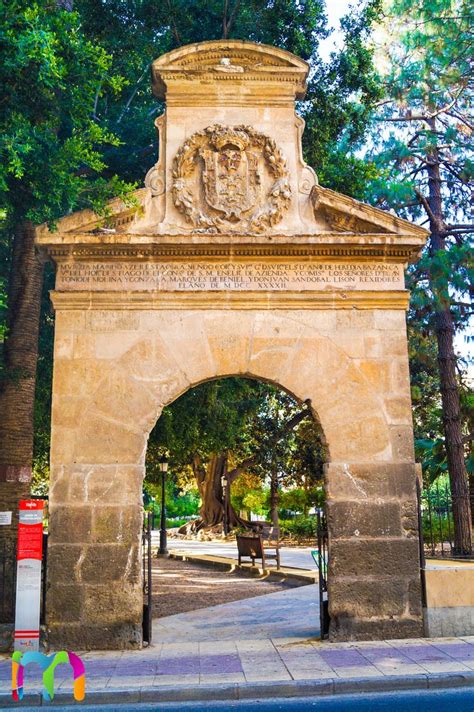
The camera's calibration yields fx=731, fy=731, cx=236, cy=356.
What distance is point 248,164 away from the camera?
1014 centimetres

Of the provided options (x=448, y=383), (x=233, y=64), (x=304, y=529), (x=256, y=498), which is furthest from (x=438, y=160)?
(x=256, y=498)

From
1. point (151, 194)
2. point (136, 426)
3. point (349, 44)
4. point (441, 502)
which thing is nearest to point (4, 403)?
point (136, 426)

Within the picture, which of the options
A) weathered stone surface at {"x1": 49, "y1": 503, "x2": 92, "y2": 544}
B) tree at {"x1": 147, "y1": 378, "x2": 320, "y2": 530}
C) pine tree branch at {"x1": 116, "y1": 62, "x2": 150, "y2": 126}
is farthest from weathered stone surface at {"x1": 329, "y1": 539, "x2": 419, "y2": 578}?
pine tree branch at {"x1": 116, "y1": 62, "x2": 150, "y2": 126}

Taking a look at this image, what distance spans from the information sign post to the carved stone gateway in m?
0.29

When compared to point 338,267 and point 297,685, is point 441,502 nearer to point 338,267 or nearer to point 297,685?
point 338,267

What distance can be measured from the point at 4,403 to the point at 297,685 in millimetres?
6032

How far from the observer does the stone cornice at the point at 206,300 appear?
9.57 m

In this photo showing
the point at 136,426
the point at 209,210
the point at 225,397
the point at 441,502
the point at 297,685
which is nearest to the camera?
the point at 297,685

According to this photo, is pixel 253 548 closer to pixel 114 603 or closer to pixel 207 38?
pixel 114 603

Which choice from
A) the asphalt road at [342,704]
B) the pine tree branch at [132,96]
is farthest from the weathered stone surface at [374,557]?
the pine tree branch at [132,96]

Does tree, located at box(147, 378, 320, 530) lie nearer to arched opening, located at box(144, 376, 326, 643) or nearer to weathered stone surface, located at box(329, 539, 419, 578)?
arched opening, located at box(144, 376, 326, 643)

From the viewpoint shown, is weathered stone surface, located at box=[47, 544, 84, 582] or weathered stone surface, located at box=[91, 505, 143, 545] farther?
weathered stone surface, located at box=[91, 505, 143, 545]

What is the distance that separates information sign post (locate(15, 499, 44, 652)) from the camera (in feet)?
27.6

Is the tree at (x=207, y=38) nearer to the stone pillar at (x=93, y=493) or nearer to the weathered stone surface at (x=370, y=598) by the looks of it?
the stone pillar at (x=93, y=493)
